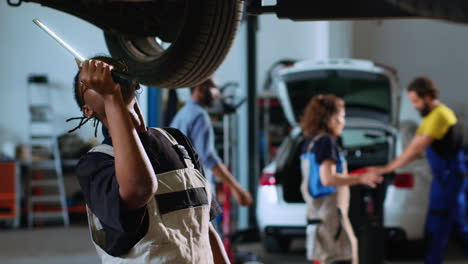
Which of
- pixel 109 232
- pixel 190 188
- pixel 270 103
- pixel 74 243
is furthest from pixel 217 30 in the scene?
pixel 270 103

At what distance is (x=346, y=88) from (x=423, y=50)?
3.72 m

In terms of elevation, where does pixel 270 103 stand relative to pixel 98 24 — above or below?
below

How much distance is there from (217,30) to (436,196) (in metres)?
2.66

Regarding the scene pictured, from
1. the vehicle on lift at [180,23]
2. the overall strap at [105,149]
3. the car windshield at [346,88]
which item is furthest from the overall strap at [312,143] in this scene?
the overall strap at [105,149]

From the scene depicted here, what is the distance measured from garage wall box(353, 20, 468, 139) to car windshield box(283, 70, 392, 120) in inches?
137

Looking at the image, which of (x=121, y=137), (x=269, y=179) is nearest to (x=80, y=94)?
(x=121, y=137)

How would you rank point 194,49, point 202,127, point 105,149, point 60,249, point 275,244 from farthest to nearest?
1. point 60,249
2. point 275,244
3. point 202,127
4. point 194,49
5. point 105,149

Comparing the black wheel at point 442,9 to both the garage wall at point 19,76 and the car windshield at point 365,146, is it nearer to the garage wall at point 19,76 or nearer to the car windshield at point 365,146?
the car windshield at point 365,146

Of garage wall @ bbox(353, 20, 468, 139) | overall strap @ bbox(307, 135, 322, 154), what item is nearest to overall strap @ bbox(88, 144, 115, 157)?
overall strap @ bbox(307, 135, 322, 154)

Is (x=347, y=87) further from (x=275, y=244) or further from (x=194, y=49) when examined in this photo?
(x=194, y=49)

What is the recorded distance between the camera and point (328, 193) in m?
3.44

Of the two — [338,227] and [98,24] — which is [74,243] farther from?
[98,24]

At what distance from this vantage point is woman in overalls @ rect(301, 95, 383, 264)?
3.39 m

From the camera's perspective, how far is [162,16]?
211cm
